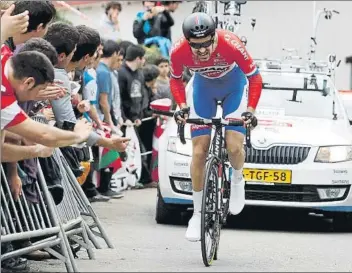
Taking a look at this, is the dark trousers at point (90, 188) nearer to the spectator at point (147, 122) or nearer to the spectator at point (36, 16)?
the spectator at point (147, 122)

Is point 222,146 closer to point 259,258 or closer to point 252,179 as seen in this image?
point 259,258

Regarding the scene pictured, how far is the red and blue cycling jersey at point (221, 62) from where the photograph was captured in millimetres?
10281

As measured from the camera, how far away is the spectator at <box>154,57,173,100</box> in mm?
19203

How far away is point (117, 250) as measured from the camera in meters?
10.3

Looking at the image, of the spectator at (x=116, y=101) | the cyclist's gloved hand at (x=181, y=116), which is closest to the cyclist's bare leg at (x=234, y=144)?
the cyclist's gloved hand at (x=181, y=116)

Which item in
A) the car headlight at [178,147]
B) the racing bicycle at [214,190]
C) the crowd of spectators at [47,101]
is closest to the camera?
the crowd of spectators at [47,101]

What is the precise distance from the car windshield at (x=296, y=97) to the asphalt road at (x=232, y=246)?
4.38ft

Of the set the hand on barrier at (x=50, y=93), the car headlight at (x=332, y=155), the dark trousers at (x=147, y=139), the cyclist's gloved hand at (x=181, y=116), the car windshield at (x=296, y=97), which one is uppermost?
the hand on barrier at (x=50, y=93)

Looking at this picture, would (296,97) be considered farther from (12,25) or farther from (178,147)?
(12,25)

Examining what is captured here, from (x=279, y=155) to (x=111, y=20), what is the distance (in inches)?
381

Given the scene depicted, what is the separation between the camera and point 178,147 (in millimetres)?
12805

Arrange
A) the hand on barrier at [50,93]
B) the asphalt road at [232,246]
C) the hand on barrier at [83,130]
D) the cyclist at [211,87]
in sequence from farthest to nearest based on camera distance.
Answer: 1. the cyclist at [211,87]
2. the asphalt road at [232,246]
3. the hand on barrier at [50,93]
4. the hand on barrier at [83,130]

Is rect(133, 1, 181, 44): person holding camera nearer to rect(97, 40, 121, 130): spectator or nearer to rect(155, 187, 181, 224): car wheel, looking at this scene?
rect(97, 40, 121, 130): spectator

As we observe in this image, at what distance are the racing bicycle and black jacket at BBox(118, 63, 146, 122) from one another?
7295mm
